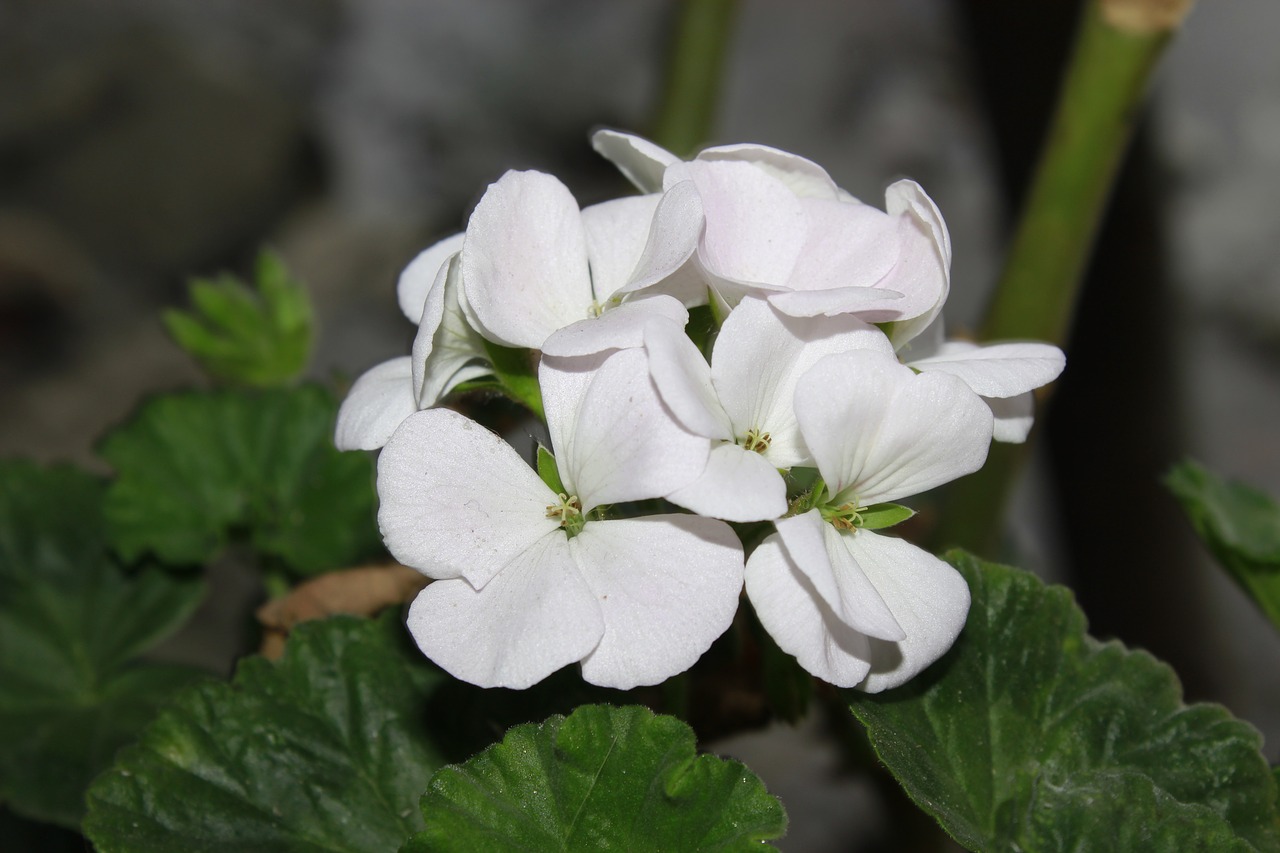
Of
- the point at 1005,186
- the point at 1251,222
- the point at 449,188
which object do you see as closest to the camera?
the point at 1251,222

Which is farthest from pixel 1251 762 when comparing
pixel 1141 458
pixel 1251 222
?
pixel 1141 458

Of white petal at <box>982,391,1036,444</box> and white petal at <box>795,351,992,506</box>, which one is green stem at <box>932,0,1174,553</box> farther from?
white petal at <box>795,351,992,506</box>

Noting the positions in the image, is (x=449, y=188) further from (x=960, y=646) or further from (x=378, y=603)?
(x=960, y=646)

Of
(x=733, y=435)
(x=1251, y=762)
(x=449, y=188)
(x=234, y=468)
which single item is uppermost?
(x=733, y=435)

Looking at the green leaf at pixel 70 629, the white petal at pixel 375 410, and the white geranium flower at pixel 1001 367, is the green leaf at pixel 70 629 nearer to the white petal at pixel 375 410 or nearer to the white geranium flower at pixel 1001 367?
the white petal at pixel 375 410

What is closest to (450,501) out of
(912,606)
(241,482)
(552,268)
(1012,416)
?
(552,268)

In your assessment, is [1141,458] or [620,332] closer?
[620,332]

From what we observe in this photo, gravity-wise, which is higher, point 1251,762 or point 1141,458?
point 1251,762
